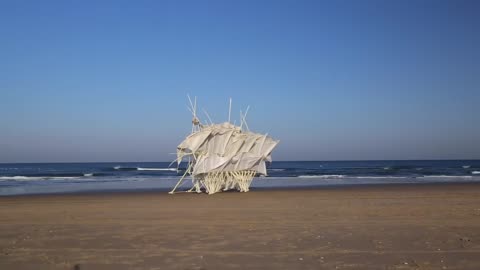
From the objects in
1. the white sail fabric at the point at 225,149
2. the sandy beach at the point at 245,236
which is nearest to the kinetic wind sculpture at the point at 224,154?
the white sail fabric at the point at 225,149

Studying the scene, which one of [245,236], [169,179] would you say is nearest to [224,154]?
[245,236]

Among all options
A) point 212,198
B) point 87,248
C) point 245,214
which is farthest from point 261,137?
point 87,248

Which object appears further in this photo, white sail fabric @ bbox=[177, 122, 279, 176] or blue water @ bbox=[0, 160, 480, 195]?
blue water @ bbox=[0, 160, 480, 195]

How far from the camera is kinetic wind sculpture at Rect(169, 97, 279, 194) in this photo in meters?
20.8

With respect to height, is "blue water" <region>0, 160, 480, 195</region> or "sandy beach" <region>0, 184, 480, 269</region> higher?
"blue water" <region>0, 160, 480, 195</region>

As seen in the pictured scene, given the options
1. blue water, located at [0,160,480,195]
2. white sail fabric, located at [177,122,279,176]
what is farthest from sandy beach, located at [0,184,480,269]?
blue water, located at [0,160,480,195]

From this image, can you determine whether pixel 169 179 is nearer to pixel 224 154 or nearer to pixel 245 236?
pixel 224 154

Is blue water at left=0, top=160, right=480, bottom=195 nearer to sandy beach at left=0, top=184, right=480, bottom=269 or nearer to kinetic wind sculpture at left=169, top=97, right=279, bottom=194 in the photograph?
kinetic wind sculpture at left=169, top=97, right=279, bottom=194

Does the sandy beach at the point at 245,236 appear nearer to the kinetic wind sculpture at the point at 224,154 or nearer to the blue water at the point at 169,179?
the kinetic wind sculpture at the point at 224,154

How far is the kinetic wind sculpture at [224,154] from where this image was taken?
68.4ft

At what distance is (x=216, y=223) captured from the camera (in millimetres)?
12086

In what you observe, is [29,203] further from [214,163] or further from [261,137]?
[261,137]

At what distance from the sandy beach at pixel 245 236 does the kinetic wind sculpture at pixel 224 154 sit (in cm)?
451

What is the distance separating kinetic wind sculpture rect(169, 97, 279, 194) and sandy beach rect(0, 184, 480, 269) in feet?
14.8
